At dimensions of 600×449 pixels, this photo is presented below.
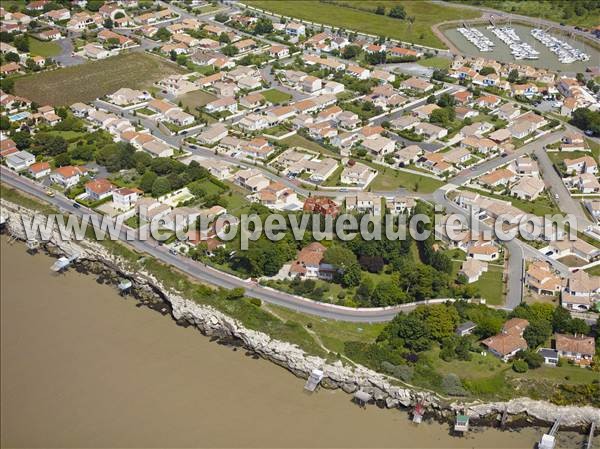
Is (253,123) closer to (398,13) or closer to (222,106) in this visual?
(222,106)

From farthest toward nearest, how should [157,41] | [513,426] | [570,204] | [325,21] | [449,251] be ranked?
1. [325,21]
2. [157,41]
3. [570,204]
4. [449,251]
5. [513,426]

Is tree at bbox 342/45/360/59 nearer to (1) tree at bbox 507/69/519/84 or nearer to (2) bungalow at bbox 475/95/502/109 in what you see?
(1) tree at bbox 507/69/519/84

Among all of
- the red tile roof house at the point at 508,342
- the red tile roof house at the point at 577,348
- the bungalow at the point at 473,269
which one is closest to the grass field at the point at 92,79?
the bungalow at the point at 473,269

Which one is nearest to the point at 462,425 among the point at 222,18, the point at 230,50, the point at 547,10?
the point at 230,50

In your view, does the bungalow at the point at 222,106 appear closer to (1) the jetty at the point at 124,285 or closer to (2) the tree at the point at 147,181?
(2) the tree at the point at 147,181

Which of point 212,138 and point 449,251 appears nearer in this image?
point 449,251

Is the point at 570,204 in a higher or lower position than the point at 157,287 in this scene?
higher

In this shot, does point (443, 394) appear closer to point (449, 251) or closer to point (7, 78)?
point (449, 251)

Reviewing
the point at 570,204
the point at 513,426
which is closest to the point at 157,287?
the point at 513,426
